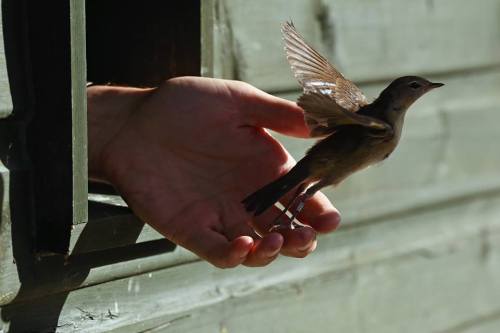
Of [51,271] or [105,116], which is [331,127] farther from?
[51,271]

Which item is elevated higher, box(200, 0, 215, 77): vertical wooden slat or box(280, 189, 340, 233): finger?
box(200, 0, 215, 77): vertical wooden slat

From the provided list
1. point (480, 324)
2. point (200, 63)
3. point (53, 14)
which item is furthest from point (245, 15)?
point (480, 324)

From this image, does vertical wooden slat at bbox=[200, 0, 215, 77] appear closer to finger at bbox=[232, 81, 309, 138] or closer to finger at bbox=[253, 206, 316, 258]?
finger at bbox=[232, 81, 309, 138]

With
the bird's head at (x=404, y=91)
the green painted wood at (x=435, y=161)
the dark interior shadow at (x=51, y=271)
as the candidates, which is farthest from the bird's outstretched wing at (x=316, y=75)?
the dark interior shadow at (x=51, y=271)

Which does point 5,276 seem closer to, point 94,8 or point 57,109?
point 57,109

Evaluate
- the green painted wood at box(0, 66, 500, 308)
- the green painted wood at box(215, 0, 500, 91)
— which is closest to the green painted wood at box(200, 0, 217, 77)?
the green painted wood at box(215, 0, 500, 91)

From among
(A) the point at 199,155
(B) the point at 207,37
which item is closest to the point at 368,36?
(B) the point at 207,37
